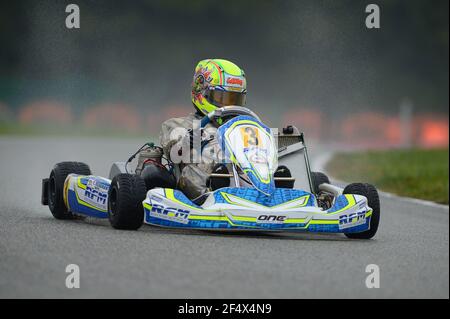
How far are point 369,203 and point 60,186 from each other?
2.47 meters

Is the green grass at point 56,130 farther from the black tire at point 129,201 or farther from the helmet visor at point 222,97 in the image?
the black tire at point 129,201

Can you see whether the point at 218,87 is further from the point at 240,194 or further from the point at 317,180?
the point at 240,194

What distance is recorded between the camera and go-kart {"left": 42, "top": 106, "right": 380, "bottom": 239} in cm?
698

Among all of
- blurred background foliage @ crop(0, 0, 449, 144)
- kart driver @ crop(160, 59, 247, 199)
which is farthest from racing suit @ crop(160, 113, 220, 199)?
blurred background foliage @ crop(0, 0, 449, 144)

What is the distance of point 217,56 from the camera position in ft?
133

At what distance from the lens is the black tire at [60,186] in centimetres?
842

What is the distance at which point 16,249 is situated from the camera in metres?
6.14

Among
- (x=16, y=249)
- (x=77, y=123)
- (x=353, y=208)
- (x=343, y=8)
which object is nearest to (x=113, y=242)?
(x=16, y=249)

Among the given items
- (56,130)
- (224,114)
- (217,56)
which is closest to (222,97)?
(224,114)

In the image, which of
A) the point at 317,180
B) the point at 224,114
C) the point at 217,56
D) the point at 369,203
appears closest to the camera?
the point at 369,203

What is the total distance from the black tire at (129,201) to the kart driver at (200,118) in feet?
1.38

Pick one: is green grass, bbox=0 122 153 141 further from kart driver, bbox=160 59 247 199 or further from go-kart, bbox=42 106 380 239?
go-kart, bbox=42 106 380 239

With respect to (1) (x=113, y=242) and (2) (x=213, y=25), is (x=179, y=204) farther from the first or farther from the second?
(2) (x=213, y=25)

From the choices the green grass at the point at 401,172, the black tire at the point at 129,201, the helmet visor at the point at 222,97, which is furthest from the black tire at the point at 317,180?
the green grass at the point at 401,172
